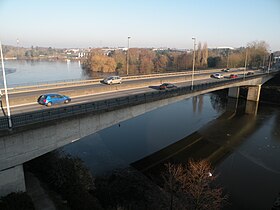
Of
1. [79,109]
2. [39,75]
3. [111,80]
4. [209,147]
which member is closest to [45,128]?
[79,109]

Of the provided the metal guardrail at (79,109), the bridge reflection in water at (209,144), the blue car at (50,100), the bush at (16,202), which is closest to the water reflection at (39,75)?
the blue car at (50,100)

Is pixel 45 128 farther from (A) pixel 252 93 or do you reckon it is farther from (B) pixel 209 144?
(A) pixel 252 93

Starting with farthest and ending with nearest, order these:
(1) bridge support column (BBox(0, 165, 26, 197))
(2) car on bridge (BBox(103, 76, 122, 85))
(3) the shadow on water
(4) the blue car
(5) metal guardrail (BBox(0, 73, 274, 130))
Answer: (2) car on bridge (BBox(103, 76, 122, 85)), (3) the shadow on water, (4) the blue car, (5) metal guardrail (BBox(0, 73, 274, 130)), (1) bridge support column (BBox(0, 165, 26, 197))

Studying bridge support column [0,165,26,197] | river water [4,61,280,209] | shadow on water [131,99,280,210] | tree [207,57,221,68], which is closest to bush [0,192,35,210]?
bridge support column [0,165,26,197]

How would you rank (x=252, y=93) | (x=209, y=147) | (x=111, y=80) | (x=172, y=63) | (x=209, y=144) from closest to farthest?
1. (x=209, y=147)
2. (x=209, y=144)
3. (x=111, y=80)
4. (x=252, y=93)
5. (x=172, y=63)

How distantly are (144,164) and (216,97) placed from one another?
152 feet

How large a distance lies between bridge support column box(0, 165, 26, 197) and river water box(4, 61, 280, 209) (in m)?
8.88

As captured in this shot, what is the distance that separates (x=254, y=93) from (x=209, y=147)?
126ft

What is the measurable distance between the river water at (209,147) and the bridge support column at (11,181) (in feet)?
29.1

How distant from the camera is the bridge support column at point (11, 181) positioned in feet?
49.2

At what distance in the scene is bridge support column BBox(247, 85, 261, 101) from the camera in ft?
202

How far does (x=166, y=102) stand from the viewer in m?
29.8

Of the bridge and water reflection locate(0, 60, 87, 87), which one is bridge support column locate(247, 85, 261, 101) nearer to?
the bridge

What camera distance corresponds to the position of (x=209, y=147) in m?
31.6
